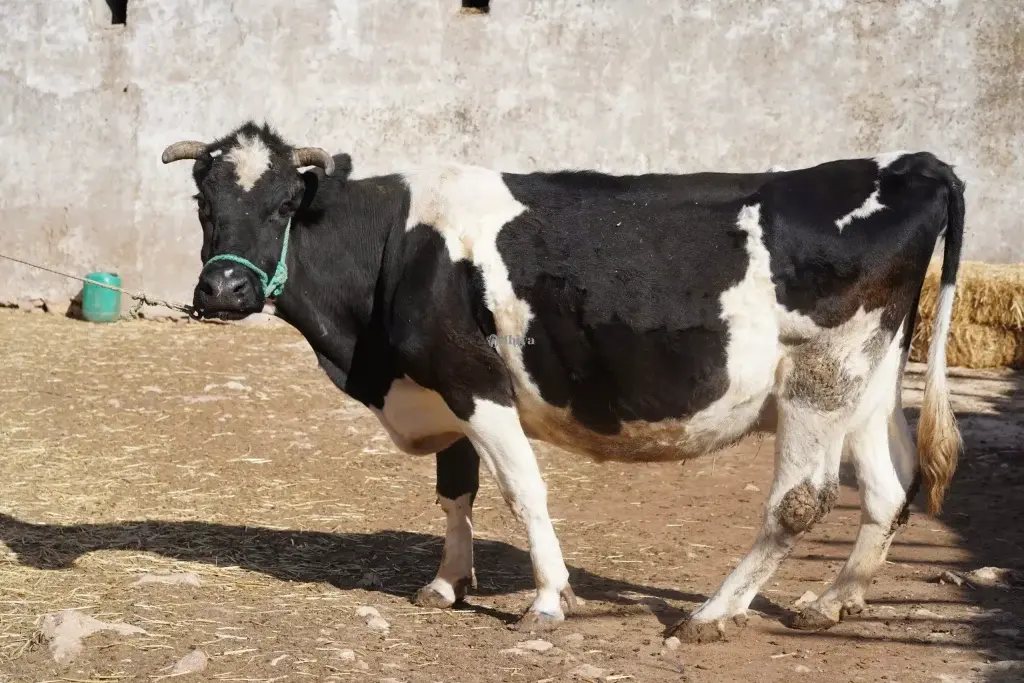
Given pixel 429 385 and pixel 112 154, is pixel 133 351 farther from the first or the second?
pixel 429 385

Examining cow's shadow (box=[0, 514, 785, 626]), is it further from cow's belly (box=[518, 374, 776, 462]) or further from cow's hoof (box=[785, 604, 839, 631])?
cow's belly (box=[518, 374, 776, 462])

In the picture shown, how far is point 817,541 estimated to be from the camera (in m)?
6.66

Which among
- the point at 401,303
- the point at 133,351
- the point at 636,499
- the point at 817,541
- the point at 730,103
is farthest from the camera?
the point at 730,103

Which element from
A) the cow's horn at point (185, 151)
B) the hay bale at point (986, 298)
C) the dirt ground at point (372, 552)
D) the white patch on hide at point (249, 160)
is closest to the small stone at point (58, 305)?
the dirt ground at point (372, 552)

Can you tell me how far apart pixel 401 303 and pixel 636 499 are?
273 cm

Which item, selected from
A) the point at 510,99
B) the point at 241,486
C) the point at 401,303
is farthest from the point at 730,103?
the point at 401,303

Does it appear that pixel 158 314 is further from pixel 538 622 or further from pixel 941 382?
pixel 941 382

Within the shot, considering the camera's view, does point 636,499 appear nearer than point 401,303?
No

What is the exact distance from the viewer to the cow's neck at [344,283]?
18.6ft

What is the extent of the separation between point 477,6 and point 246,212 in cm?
896

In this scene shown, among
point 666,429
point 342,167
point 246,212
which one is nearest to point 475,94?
point 342,167

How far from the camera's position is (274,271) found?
18.3 ft

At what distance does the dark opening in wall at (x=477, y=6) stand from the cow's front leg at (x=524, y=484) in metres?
9.20

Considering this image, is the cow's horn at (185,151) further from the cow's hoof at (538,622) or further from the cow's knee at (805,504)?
the cow's knee at (805,504)
